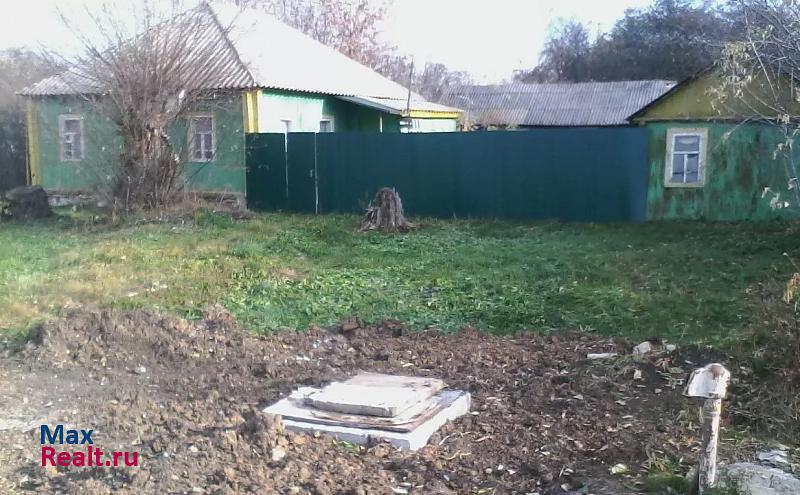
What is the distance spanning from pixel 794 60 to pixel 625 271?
107 inches

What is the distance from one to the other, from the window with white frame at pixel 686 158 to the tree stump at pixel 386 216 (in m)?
4.37

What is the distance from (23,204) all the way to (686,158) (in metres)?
11.4

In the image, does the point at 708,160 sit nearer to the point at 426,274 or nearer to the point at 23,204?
the point at 426,274

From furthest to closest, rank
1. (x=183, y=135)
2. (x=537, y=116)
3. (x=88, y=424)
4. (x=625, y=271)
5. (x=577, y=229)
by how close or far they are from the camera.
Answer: (x=537, y=116)
(x=183, y=135)
(x=577, y=229)
(x=625, y=271)
(x=88, y=424)

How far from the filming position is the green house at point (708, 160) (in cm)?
1262

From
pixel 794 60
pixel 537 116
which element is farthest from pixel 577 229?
pixel 537 116

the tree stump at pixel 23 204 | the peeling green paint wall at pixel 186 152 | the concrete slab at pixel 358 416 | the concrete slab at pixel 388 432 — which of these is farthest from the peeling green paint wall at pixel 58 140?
the concrete slab at pixel 388 432

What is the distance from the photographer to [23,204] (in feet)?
46.2

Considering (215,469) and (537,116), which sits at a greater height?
(537,116)

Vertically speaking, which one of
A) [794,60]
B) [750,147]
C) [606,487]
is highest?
[794,60]

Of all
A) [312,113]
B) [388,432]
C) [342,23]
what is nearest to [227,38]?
[312,113]

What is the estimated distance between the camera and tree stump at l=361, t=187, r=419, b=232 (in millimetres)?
12539

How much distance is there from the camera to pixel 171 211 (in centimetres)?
1382

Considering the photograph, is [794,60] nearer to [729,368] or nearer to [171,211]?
[729,368]
